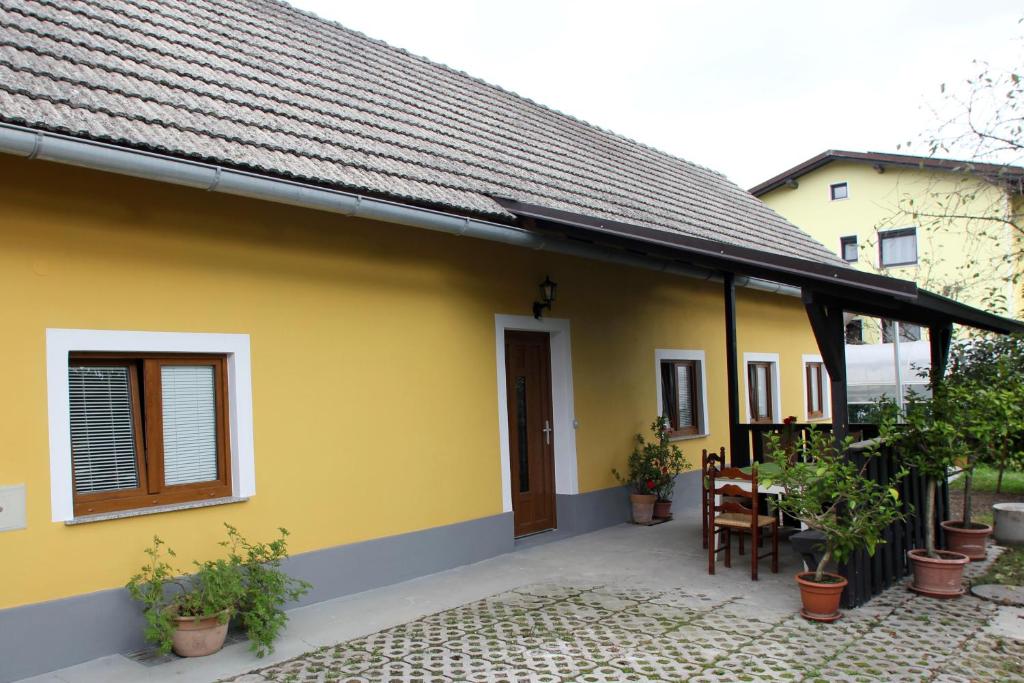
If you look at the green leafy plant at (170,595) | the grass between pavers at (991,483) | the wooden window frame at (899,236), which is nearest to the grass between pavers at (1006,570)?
the grass between pavers at (991,483)

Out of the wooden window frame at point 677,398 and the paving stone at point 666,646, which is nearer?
the paving stone at point 666,646

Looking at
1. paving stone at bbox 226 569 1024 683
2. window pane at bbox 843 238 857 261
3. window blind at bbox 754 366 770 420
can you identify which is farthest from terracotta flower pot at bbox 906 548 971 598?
window pane at bbox 843 238 857 261

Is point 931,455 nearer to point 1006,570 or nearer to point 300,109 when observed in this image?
point 1006,570

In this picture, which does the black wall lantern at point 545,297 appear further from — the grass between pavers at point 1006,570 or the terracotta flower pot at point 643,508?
the grass between pavers at point 1006,570

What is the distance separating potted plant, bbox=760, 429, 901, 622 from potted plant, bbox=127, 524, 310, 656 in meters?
3.77

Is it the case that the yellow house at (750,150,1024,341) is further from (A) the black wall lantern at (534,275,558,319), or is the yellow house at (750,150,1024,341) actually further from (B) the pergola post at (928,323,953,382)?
(A) the black wall lantern at (534,275,558,319)

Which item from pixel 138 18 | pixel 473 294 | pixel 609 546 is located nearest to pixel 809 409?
pixel 609 546

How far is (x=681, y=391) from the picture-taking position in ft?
38.2

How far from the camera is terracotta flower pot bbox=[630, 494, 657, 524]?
32.1 feet

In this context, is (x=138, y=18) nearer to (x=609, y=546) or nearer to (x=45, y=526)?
(x=45, y=526)

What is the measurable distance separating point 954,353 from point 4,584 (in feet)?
32.1

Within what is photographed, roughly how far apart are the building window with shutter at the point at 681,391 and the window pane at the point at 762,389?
88.5 inches

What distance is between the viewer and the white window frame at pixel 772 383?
13.1 meters

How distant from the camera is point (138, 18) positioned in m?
7.28
